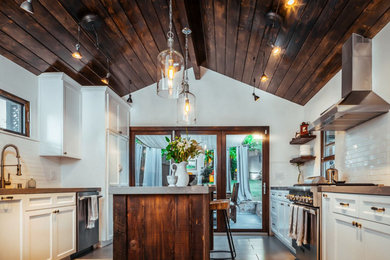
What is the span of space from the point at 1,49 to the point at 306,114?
489cm

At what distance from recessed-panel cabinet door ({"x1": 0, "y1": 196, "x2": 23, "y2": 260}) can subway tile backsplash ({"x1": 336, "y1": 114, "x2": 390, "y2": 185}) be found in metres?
3.55

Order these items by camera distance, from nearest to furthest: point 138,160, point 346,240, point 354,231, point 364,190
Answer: point 364,190 → point 354,231 → point 346,240 → point 138,160

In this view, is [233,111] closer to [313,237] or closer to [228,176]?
[228,176]

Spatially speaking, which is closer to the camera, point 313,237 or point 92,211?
point 313,237

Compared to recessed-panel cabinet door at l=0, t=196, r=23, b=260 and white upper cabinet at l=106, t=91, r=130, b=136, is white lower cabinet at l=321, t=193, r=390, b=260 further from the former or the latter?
white upper cabinet at l=106, t=91, r=130, b=136

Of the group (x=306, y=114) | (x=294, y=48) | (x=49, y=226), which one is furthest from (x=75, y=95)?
(x=306, y=114)

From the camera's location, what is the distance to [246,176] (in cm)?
620

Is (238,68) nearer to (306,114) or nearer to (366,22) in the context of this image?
(306,114)

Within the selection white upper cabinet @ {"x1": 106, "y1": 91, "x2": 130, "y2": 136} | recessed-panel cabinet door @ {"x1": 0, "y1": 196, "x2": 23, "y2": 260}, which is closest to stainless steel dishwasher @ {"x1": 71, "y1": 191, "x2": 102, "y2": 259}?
recessed-panel cabinet door @ {"x1": 0, "y1": 196, "x2": 23, "y2": 260}

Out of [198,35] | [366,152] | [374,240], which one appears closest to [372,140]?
[366,152]

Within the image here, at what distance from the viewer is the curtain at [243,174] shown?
6.16 m

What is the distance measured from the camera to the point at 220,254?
4.25 meters

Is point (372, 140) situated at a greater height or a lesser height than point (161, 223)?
greater

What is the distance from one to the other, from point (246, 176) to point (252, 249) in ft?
5.79
